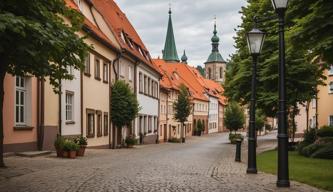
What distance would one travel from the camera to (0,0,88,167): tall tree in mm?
10602

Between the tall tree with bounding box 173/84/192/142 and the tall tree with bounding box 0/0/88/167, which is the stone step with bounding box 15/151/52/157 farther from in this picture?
the tall tree with bounding box 173/84/192/142

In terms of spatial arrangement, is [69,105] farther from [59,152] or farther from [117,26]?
[117,26]

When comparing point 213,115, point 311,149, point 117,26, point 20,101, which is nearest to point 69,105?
point 20,101

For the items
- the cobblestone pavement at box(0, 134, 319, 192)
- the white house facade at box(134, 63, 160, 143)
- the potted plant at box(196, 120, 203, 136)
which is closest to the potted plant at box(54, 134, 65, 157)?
the cobblestone pavement at box(0, 134, 319, 192)

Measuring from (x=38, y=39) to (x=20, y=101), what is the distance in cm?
1194

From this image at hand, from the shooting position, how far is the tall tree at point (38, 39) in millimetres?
10602

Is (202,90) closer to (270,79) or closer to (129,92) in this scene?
(129,92)

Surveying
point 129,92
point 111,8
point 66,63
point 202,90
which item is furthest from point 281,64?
point 202,90

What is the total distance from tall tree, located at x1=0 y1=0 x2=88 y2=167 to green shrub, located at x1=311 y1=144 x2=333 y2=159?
1434 cm

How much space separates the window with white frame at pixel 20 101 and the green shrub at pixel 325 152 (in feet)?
42.9

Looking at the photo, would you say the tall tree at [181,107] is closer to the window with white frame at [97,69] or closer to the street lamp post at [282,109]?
the window with white frame at [97,69]

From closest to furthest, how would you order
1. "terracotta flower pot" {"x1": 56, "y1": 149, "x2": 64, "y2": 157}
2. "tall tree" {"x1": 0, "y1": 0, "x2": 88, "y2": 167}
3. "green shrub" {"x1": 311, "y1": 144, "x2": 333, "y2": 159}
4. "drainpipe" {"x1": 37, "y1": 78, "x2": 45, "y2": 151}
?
"tall tree" {"x1": 0, "y1": 0, "x2": 88, "y2": 167} → "terracotta flower pot" {"x1": 56, "y1": 149, "x2": 64, "y2": 157} → "drainpipe" {"x1": 37, "y1": 78, "x2": 45, "y2": 151} → "green shrub" {"x1": 311, "y1": 144, "x2": 333, "y2": 159}

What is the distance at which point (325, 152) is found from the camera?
25.0m

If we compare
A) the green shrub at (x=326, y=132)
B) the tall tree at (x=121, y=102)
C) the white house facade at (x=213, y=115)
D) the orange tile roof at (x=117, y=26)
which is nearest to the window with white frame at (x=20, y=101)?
the tall tree at (x=121, y=102)
